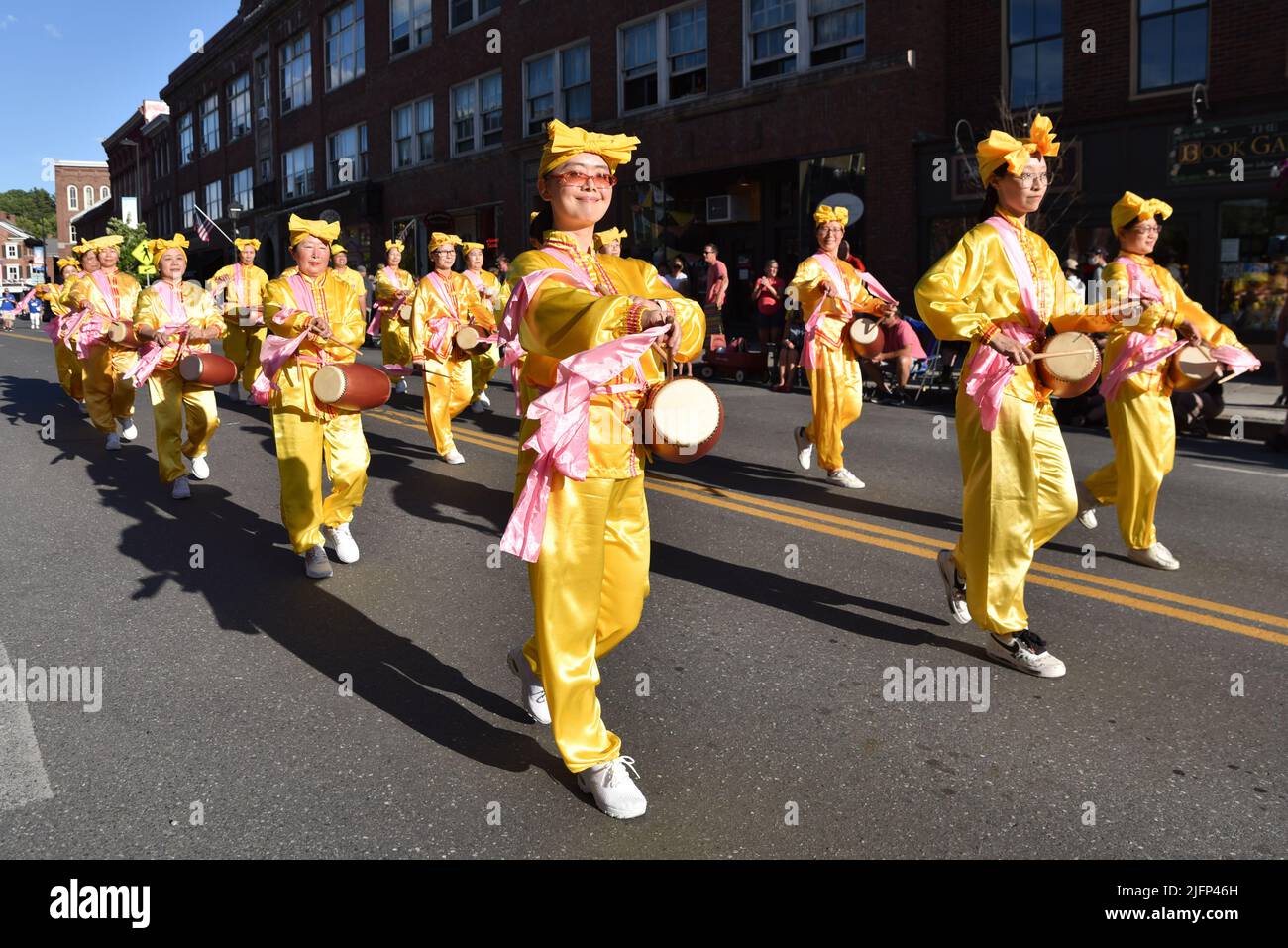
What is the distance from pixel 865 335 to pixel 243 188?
45842 mm

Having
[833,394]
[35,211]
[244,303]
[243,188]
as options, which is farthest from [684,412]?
[35,211]

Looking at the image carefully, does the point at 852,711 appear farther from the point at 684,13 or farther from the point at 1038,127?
the point at 684,13

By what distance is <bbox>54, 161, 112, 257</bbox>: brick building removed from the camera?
362 ft

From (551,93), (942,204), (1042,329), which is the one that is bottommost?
(1042,329)

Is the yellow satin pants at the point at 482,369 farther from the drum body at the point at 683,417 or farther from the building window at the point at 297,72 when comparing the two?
the building window at the point at 297,72

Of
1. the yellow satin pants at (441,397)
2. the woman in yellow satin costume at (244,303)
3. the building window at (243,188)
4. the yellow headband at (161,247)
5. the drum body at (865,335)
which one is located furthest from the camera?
the building window at (243,188)

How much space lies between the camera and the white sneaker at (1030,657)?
4316 millimetres

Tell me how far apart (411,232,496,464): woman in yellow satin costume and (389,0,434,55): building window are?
24679 millimetres

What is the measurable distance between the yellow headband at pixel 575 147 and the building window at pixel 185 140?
57259mm

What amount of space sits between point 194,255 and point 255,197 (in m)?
10.5

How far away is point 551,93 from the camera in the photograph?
2730 cm

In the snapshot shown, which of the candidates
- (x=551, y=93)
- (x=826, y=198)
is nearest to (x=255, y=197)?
(x=551, y=93)

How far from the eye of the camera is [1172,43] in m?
16.3

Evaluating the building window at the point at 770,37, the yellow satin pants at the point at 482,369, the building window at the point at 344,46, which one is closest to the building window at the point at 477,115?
the building window at the point at 344,46
